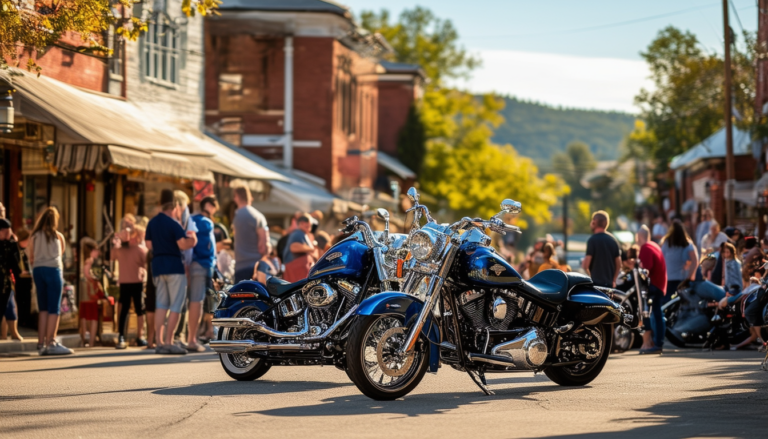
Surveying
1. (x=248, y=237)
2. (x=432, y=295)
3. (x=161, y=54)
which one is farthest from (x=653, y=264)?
(x=161, y=54)

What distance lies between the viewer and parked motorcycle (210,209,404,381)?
10.7 metres

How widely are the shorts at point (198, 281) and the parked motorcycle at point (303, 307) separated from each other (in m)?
3.87

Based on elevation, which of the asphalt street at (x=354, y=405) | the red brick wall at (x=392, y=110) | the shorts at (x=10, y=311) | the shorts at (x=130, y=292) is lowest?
the asphalt street at (x=354, y=405)

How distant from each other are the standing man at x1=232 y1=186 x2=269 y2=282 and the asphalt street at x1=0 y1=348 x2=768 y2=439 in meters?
2.98

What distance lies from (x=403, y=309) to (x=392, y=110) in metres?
47.1

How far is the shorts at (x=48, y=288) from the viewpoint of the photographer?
47.6ft

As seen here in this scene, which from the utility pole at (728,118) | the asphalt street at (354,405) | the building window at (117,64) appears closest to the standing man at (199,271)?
the asphalt street at (354,405)

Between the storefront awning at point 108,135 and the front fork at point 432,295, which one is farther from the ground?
the storefront awning at point 108,135

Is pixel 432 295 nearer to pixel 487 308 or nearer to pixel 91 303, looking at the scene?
pixel 487 308

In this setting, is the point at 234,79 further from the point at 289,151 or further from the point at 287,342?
the point at 287,342

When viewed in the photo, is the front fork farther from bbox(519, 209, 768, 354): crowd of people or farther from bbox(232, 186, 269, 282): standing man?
bbox(232, 186, 269, 282): standing man

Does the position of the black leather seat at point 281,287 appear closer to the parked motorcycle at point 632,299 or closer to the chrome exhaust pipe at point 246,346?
the chrome exhaust pipe at point 246,346

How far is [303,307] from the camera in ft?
36.7

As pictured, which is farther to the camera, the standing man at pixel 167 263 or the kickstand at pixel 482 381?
the standing man at pixel 167 263
